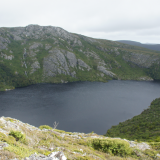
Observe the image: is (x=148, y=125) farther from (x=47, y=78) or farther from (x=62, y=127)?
(x=47, y=78)

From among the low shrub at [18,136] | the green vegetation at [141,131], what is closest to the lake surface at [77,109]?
the green vegetation at [141,131]

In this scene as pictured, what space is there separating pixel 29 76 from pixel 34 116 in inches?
4818

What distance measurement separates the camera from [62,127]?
68.0 meters

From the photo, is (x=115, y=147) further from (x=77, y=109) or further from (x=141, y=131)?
(x=77, y=109)

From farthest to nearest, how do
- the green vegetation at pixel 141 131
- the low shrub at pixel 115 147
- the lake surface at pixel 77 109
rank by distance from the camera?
the lake surface at pixel 77 109 < the green vegetation at pixel 141 131 < the low shrub at pixel 115 147

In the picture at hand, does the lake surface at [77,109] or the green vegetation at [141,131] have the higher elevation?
the green vegetation at [141,131]

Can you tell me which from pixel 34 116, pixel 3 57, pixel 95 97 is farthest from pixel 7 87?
pixel 95 97

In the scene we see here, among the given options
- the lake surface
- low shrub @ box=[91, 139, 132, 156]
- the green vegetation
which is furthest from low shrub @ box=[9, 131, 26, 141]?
the lake surface

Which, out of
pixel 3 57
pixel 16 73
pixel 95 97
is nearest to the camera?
pixel 95 97

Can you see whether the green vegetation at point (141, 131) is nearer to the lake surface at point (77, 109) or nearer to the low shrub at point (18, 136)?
the lake surface at point (77, 109)

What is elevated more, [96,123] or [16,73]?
[16,73]

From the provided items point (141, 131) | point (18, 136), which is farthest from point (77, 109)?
point (18, 136)

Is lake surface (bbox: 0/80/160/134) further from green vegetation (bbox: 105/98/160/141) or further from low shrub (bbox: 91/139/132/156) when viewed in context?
low shrub (bbox: 91/139/132/156)

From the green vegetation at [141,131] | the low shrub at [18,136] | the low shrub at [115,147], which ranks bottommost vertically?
the green vegetation at [141,131]
